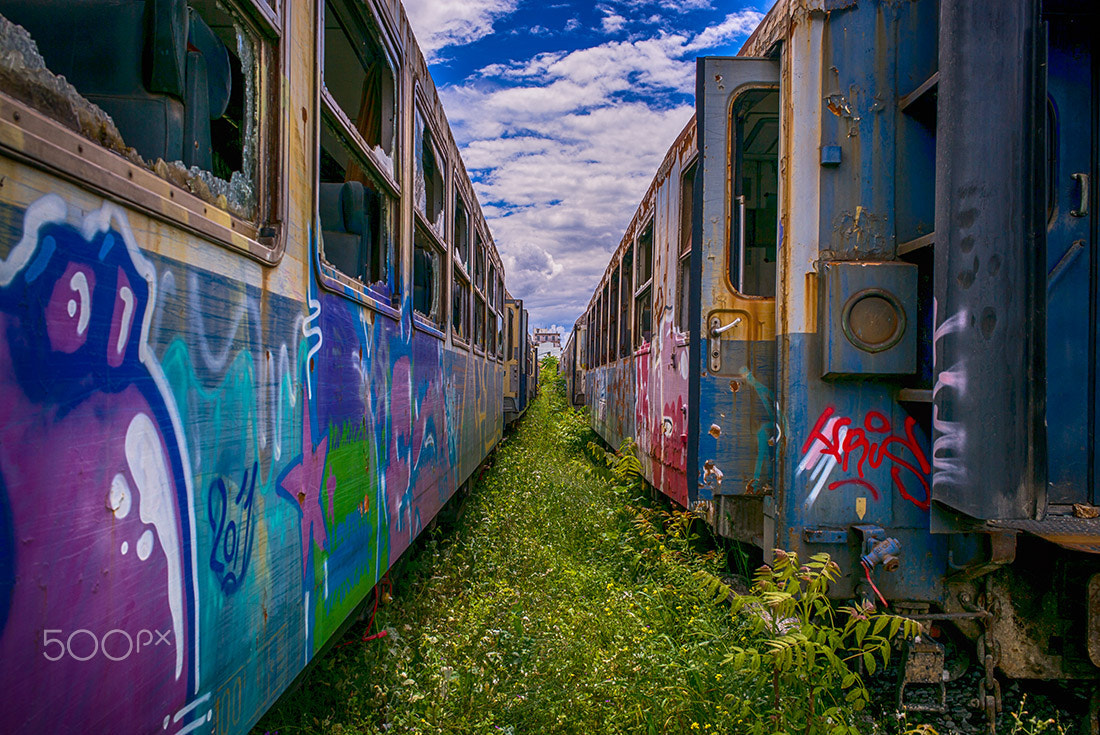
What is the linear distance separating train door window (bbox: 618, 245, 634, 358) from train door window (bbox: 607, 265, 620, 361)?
294mm

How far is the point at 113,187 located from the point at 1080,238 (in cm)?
336

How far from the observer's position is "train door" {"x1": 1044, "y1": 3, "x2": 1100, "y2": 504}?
2.62m

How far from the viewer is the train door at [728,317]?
3.21 metres

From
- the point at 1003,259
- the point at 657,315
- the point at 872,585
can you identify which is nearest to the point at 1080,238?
the point at 1003,259

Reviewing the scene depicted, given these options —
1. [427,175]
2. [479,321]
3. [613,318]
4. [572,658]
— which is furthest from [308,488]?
[613,318]

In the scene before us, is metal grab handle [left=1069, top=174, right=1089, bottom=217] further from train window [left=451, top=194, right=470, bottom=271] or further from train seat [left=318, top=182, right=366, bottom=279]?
train window [left=451, top=194, right=470, bottom=271]

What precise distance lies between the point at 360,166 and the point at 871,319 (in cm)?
236

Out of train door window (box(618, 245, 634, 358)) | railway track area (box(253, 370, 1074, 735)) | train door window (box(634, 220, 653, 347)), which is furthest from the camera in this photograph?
train door window (box(618, 245, 634, 358))

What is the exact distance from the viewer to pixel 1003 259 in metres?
2.18

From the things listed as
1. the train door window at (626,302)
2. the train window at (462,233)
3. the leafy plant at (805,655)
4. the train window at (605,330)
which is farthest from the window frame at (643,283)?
the leafy plant at (805,655)

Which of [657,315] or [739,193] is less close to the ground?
[739,193]

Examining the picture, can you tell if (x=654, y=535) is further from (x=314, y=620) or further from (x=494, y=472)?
(x=494, y=472)

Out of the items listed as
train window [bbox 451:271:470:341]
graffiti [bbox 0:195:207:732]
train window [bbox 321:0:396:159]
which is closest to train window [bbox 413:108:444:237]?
train window [bbox 321:0:396:159]

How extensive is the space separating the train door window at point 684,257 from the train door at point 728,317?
2.89 ft
